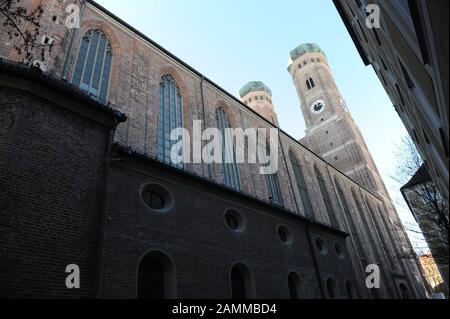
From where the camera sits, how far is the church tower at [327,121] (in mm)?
47250

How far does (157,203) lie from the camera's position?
33.6 feet

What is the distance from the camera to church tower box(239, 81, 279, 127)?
55.4 meters

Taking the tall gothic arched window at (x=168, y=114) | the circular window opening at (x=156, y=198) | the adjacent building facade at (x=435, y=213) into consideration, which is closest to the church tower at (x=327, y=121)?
the adjacent building facade at (x=435, y=213)

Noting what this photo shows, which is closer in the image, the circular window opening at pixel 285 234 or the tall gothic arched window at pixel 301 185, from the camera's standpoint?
the circular window opening at pixel 285 234

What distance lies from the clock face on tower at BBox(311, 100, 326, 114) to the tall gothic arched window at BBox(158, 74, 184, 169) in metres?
40.6

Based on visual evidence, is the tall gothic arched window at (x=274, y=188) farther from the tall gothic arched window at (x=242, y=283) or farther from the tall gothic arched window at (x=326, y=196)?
the tall gothic arched window at (x=242, y=283)

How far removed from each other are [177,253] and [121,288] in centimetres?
207

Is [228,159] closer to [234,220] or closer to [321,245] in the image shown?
[234,220]

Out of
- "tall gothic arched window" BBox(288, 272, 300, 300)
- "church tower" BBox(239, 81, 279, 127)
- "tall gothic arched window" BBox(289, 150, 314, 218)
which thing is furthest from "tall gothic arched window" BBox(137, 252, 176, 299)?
"church tower" BBox(239, 81, 279, 127)

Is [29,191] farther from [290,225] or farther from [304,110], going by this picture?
[304,110]

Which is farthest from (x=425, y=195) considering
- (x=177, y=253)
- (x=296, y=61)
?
(x=296, y=61)

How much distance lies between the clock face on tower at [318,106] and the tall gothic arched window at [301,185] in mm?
28845

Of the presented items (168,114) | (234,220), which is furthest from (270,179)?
(234,220)
